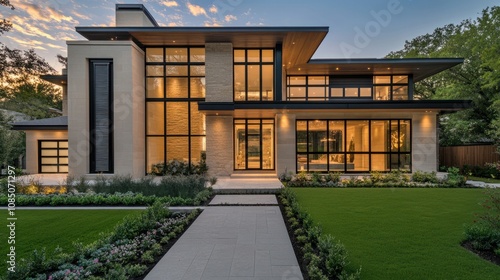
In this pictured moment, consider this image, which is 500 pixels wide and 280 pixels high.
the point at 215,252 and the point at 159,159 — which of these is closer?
the point at 215,252

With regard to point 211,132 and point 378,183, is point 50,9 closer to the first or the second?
point 211,132

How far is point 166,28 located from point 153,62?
285 centimetres

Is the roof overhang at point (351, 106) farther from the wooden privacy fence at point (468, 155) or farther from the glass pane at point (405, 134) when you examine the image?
the wooden privacy fence at point (468, 155)

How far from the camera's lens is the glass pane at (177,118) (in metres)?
16.4

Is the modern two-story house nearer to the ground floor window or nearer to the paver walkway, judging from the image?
the ground floor window

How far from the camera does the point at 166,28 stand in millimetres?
14422

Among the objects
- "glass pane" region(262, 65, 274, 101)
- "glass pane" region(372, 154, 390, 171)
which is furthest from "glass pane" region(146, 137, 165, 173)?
"glass pane" region(372, 154, 390, 171)

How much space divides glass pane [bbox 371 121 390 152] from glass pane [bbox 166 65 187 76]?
12.6 m

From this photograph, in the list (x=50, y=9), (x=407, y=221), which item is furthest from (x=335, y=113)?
(x=50, y=9)

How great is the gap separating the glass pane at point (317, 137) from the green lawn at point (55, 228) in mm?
11080

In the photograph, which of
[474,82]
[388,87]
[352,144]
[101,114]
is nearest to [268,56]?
[352,144]

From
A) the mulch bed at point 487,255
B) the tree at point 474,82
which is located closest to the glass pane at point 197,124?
the mulch bed at point 487,255

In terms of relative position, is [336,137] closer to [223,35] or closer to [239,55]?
[239,55]

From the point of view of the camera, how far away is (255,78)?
1631 centimetres
